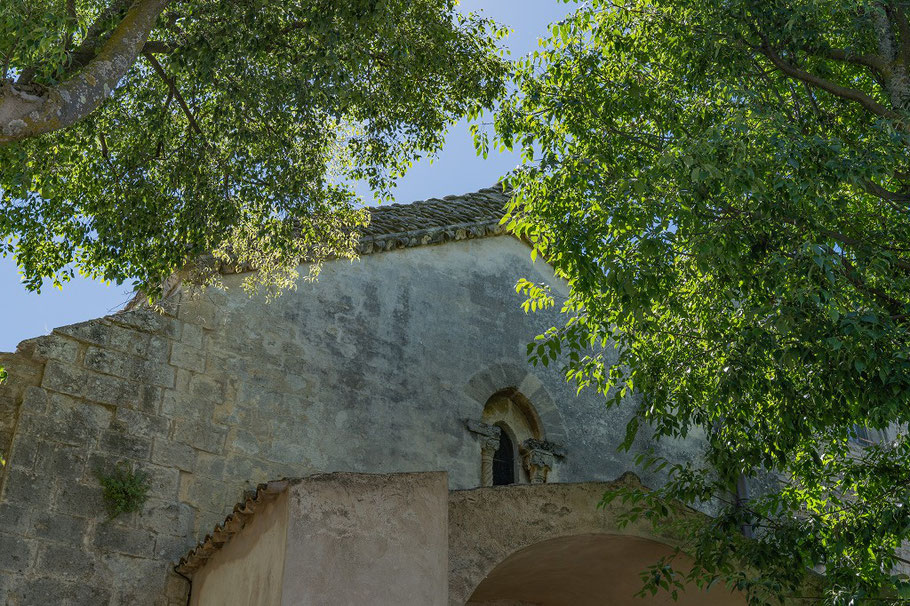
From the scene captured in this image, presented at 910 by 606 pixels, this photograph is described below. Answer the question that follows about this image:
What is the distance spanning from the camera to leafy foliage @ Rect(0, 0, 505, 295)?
9.29 metres

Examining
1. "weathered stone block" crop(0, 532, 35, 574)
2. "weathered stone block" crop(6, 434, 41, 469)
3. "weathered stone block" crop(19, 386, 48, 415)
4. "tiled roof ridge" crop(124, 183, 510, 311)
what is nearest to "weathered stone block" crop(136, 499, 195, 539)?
"weathered stone block" crop(0, 532, 35, 574)

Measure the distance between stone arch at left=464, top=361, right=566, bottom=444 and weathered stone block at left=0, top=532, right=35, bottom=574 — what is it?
5.41 m

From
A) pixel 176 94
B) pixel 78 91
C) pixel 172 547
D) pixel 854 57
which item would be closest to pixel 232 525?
pixel 172 547

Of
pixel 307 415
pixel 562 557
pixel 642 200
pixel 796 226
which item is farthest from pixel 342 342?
pixel 796 226

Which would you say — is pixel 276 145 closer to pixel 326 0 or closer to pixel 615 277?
pixel 326 0

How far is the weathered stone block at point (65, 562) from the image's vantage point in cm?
889

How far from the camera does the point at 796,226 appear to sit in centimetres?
838

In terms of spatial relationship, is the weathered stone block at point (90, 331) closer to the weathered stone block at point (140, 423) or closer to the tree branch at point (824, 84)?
the weathered stone block at point (140, 423)

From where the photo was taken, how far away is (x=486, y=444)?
476 inches

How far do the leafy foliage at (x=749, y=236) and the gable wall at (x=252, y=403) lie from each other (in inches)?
98.3

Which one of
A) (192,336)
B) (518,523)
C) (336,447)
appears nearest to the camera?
(518,523)

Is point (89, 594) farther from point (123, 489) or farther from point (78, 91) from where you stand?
point (78, 91)

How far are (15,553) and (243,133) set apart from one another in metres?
4.28

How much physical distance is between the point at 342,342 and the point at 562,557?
359 centimetres
